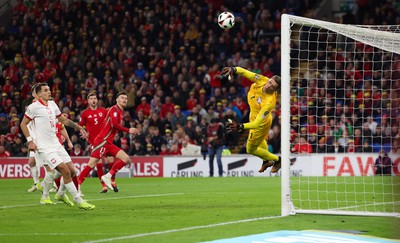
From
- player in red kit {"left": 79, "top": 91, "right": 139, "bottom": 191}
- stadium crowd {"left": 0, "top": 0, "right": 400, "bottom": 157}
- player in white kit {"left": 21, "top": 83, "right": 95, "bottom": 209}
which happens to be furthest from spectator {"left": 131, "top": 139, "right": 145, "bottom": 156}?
player in white kit {"left": 21, "top": 83, "right": 95, "bottom": 209}

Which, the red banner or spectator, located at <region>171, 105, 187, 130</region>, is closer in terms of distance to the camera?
the red banner

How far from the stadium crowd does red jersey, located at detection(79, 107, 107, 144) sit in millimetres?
7888

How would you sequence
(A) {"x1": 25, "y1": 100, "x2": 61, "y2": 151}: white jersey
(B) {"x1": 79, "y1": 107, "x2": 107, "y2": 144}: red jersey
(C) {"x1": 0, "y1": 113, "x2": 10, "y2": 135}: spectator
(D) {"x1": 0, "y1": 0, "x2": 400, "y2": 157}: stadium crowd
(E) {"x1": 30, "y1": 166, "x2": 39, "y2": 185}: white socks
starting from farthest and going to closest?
(C) {"x1": 0, "y1": 113, "x2": 10, "y2": 135}: spectator, (D) {"x1": 0, "y1": 0, "x2": 400, "y2": 157}: stadium crowd, (E) {"x1": 30, "y1": 166, "x2": 39, "y2": 185}: white socks, (B) {"x1": 79, "y1": 107, "x2": 107, "y2": 144}: red jersey, (A) {"x1": 25, "y1": 100, "x2": 61, "y2": 151}: white jersey

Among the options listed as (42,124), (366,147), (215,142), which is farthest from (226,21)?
(366,147)

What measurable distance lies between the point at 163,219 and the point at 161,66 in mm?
19500

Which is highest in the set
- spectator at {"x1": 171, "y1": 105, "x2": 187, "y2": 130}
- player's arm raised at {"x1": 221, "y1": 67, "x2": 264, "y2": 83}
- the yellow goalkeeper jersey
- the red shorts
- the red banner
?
player's arm raised at {"x1": 221, "y1": 67, "x2": 264, "y2": 83}

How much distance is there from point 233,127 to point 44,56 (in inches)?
857

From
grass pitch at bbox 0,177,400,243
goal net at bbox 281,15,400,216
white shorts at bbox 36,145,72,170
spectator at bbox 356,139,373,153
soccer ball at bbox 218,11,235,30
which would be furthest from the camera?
spectator at bbox 356,139,373,153

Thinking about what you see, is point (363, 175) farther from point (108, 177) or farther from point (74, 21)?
point (74, 21)

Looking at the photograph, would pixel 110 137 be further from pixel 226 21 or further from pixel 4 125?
pixel 4 125

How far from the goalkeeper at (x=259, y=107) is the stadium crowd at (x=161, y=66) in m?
9.34

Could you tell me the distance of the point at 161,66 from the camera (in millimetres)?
32250

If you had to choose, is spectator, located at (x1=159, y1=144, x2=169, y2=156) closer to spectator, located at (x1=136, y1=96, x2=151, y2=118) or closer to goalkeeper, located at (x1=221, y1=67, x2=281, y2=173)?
spectator, located at (x1=136, y1=96, x2=151, y2=118)

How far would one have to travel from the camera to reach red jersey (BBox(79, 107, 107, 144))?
65.4 feet
